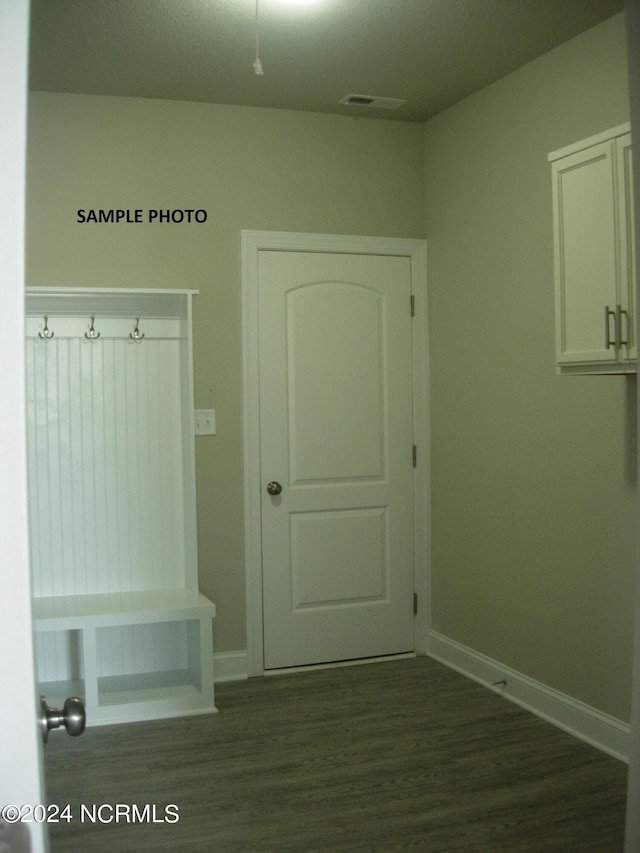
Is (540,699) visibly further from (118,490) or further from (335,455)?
(118,490)

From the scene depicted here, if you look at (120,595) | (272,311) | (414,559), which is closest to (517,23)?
(272,311)

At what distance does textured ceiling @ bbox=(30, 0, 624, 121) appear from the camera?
3133 mm

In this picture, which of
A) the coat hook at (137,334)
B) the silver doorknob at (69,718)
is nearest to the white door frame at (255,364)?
the coat hook at (137,334)

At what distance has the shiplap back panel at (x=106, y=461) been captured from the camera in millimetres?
3971

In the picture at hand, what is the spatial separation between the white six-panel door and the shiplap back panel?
0.50 meters

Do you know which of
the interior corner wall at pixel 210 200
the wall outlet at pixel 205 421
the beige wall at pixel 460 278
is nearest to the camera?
the beige wall at pixel 460 278

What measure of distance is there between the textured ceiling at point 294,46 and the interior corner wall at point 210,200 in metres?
0.14

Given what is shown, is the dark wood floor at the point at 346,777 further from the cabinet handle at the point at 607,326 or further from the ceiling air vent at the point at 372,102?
the ceiling air vent at the point at 372,102

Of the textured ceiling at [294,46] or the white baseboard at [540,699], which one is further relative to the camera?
the white baseboard at [540,699]

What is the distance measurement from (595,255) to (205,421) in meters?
2.15

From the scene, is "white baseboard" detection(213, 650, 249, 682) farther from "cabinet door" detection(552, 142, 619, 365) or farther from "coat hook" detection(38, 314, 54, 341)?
"cabinet door" detection(552, 142, 619, 365)

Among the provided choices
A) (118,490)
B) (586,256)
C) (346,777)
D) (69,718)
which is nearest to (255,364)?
(118,490)

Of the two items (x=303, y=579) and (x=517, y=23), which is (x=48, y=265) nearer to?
(x=303, y=579)

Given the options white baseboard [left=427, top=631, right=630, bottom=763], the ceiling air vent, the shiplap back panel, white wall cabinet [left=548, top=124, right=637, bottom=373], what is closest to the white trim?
white wall cabinet [left=548, top=124, right=637, bottom=373]
